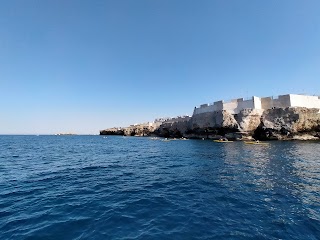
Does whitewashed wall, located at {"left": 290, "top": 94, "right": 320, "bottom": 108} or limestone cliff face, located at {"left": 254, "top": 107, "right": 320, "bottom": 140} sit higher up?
whitewashed wall, located at {"left": 290, "top": 94, "right": 320, "bottom": 108}

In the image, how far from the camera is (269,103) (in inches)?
2662

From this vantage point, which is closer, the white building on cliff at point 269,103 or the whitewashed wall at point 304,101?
the whitewashed wall at point 304,101

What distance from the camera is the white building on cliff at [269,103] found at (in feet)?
209

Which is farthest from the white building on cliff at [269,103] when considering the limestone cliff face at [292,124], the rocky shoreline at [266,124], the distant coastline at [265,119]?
the limestone cliff face at [292,124]

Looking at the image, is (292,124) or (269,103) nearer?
(292,124)

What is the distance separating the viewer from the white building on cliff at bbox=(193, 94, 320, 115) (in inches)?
2514

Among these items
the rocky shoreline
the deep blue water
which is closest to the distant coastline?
the rocky shoreline

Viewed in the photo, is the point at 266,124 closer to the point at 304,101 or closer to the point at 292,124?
the point at 292,124

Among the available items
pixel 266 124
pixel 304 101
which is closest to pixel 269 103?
pixel 266 124

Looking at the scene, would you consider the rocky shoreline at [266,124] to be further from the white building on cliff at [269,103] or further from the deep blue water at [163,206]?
the deep blue water at [163,206]

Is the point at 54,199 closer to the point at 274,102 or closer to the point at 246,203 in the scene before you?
the point at 246,203

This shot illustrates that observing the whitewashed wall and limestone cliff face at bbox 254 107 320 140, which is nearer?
limestone cliff face at bbox 254 107 320 140

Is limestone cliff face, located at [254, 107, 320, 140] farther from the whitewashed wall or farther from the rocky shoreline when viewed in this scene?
the whitewashed wall

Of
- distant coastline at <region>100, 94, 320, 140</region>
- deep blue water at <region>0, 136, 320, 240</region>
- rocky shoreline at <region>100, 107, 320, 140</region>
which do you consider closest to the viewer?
Result: deep blue water at <region>0, 136, 320, 240</region>
